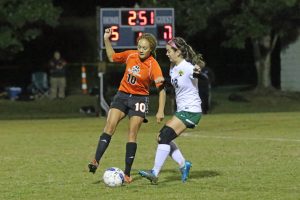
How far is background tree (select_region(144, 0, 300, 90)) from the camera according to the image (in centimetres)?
→ 3769

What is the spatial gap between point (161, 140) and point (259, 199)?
198 centimetres

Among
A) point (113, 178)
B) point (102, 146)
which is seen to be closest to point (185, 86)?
point (102, 146)

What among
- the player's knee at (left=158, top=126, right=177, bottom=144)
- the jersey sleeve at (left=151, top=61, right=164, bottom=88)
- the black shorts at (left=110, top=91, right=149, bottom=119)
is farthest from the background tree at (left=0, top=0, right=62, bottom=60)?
the player's knee at (left=158, top=126, right=177, bottom=144)

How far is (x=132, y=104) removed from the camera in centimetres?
1296

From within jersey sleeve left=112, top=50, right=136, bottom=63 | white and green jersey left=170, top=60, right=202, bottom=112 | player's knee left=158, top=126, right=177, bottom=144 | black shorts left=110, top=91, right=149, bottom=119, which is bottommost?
player's knee left=158, top=126, right=177, bottom=144

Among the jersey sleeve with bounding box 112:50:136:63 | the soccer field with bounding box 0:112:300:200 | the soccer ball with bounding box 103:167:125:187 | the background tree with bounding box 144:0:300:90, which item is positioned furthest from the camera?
the background tree with bounding box 144:0:300:90

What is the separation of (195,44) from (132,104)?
3244 centimetres

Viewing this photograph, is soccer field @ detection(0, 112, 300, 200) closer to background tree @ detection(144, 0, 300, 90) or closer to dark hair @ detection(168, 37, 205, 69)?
dark hair @ detection(168, 37, 205, 69)

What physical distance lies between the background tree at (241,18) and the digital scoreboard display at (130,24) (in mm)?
8328

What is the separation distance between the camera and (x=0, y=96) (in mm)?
39094

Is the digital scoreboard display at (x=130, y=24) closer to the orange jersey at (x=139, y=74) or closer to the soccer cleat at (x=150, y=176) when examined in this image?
the orange jersey at (x=139, y=74)

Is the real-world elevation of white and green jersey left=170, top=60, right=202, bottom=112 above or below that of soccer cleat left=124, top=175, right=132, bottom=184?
above

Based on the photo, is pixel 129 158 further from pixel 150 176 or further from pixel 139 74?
pixel 139 74

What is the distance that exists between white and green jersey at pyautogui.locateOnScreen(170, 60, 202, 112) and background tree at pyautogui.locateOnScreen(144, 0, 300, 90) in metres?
24.5
